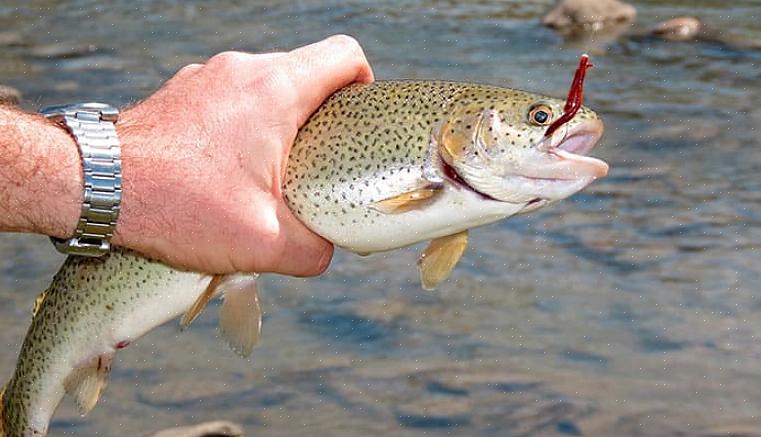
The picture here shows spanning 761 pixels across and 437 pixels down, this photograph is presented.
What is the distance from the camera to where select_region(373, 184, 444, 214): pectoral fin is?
2.88 metres

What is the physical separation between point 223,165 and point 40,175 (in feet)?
1.29

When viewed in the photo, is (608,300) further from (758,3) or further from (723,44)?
(758,3)

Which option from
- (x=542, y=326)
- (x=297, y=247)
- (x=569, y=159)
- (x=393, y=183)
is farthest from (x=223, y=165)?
(x=542, y=326)

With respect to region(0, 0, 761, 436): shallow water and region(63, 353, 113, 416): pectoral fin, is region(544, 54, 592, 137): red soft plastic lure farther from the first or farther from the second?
region(0, 0, 761, 436): shallow water

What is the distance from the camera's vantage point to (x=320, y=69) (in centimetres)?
311

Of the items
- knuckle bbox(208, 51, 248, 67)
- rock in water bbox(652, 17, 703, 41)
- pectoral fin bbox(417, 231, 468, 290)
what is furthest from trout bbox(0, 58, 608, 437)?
rock in water bbox(652, 17, 703, 41)

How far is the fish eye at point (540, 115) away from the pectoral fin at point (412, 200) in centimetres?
25

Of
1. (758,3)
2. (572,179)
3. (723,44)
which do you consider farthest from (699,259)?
(758,3)

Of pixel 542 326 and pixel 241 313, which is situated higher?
pixel 241 313

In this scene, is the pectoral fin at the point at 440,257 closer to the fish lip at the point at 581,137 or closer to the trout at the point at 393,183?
the trout at the point at 393,183

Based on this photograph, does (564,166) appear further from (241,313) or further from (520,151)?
(241,313)

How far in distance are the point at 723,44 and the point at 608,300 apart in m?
5.80

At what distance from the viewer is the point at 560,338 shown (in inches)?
232

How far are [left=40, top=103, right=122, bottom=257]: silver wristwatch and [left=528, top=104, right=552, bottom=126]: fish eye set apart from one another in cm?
90
